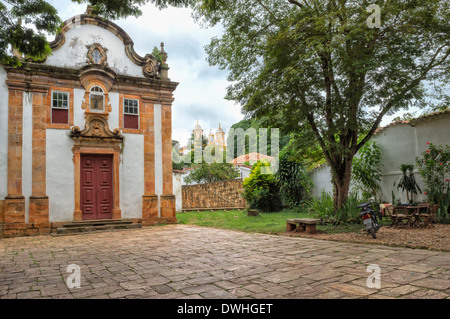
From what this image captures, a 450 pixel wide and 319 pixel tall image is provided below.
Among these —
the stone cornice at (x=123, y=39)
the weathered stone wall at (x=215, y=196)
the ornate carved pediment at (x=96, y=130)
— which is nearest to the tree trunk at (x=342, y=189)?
the ornate carved pediment at (x=96, y=130)

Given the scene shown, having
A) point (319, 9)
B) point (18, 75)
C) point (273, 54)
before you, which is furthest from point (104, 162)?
point (319, 9)

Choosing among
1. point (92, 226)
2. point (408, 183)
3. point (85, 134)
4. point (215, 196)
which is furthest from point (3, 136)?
point (408, 183)

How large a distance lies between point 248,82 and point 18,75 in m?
7.78

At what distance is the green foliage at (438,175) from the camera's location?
9039 millimetres

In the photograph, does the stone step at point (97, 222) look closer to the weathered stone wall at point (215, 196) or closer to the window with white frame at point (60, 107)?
the window with white frame at point (60, 107)

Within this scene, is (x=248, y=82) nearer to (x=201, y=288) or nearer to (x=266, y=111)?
(x=266, y=111)

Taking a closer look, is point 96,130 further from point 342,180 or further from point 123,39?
point 342,180

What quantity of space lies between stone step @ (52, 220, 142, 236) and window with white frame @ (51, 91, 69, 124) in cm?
367

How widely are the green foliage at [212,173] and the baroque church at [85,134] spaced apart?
552 inches

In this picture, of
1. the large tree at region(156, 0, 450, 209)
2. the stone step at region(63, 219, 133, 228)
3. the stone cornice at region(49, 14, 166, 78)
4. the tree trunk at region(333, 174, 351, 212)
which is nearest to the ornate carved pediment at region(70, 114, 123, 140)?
the stone cornice at region(49, 14, 166, 78)

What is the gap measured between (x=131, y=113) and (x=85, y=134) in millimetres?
1953

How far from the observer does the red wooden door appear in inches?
456

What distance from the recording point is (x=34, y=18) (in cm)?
637
